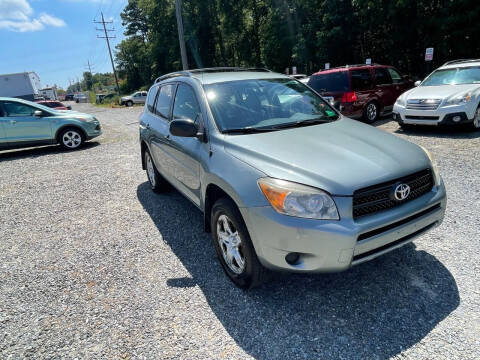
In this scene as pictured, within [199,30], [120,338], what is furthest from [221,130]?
[199,30]

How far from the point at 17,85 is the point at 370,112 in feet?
97.8

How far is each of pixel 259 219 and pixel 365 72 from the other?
9038 mm

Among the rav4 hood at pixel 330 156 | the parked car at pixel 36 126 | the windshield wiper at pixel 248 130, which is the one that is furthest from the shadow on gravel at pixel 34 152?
the rav4 hood at pixel 330 156

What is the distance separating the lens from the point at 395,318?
234cm

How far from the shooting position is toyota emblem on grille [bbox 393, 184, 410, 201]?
232cm

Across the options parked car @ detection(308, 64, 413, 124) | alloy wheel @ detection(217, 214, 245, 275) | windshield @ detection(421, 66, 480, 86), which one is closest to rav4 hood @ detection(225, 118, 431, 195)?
alloy wheel @ detection(217, 214, 245, 275)

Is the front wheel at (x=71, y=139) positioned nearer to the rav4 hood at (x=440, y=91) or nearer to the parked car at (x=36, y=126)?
the parked car at (x=36, y=126)

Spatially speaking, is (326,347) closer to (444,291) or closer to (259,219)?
(259,219)

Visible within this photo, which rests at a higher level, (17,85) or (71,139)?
(17,85)

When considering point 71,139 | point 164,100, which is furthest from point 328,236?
point 71,139

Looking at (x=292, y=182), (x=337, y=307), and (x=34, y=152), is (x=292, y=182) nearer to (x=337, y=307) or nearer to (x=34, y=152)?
(x=337, y=307)

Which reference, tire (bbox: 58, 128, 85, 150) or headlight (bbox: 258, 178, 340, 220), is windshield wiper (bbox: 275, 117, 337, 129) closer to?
headlight (bbox: 258, 178, 340, 220)

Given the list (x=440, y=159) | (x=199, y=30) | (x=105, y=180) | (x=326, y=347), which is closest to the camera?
(x=326, y=347)

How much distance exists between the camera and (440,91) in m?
7.65
